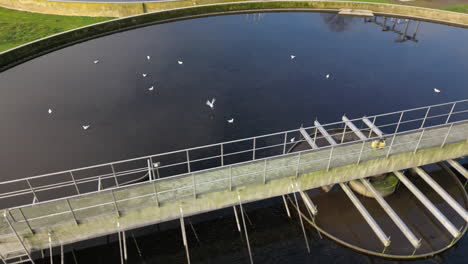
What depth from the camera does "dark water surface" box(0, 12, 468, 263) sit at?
21.4 metres

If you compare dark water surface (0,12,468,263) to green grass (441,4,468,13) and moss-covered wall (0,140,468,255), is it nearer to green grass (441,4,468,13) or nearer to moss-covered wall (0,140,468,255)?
moss-covered wall (0,140,468,255)

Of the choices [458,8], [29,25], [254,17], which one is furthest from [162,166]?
[458,8]

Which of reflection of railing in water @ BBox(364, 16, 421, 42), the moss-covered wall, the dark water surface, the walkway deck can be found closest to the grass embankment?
the dark water surface

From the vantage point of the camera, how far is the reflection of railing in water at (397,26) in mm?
37125

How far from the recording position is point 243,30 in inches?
1527

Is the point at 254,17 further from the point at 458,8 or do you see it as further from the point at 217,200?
the point at 217,200

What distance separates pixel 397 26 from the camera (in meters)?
40.1

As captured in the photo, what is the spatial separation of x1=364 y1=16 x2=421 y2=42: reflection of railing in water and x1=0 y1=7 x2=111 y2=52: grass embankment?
34478 mm

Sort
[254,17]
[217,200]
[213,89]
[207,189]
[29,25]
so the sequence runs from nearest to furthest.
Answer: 1. [207,189]
2. [217,200]
3. [213,89]
4. [29,25]
5. [254,17]

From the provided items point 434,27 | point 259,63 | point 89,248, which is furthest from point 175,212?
point 434,27

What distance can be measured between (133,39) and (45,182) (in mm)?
21345

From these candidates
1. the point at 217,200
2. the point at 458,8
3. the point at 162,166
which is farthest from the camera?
the point at 458,8

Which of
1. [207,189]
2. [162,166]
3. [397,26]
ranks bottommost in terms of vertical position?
[162,166]

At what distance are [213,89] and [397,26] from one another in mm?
26877
